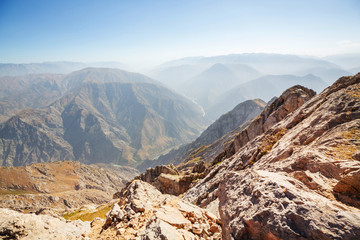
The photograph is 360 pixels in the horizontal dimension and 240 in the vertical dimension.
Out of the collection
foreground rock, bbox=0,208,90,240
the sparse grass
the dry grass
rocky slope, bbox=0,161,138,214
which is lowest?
rocky slope, bbox=0,161,138,214

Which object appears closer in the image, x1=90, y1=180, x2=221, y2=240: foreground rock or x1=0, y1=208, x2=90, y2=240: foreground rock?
x1=90, y1=180, x2=221, y2=240: foreground rock

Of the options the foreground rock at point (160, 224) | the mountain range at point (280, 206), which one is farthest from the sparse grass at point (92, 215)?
the mountain range at point (280, 206)

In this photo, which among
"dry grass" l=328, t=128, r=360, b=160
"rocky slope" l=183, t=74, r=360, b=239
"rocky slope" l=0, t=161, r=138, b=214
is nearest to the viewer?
"rocky slope" l=183, t=74, r=360, b=239

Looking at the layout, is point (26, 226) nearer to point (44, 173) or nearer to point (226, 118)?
point (226, 118)

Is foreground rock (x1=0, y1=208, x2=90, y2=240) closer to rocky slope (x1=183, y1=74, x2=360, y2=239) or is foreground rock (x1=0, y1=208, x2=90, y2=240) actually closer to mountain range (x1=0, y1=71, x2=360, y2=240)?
mountain range (x1=0, y1=71, x2=360, y2=240)

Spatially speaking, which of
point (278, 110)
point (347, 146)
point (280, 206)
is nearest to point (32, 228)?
point (280, 206)

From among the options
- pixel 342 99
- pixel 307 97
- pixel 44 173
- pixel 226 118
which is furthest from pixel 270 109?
pixel 44 173

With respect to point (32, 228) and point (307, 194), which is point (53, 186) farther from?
point (307, 194)

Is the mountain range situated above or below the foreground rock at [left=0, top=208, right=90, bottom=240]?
above

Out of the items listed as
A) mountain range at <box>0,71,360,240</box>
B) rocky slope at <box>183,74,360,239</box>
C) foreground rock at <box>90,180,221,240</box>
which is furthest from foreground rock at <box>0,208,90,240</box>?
rocky slope at <box>183,74,360,239</box>

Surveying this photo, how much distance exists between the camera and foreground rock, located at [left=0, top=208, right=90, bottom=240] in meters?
11.7

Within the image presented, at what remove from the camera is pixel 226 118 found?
7288 inches

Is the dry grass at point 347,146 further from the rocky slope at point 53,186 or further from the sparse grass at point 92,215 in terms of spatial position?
the rocky slope at point 53,186

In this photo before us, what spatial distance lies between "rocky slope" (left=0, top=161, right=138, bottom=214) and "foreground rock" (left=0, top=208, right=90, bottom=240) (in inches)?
4092
